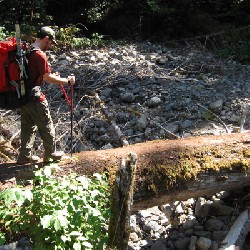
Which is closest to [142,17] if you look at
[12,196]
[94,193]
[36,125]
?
[36,125]

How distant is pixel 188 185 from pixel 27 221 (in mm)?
1843

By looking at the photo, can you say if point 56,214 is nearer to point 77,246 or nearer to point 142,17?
point 77,246

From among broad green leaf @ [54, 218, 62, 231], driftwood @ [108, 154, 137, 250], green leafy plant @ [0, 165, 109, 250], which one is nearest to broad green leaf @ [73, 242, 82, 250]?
green leafy plant @ [0, 165, 109, 250]

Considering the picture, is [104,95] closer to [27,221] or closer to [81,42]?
[81,42]

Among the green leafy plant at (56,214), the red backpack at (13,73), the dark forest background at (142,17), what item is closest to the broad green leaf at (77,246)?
the green leafy plant at (56,214)

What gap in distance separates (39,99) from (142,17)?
9788 millimetres

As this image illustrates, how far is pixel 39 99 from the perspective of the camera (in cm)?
447

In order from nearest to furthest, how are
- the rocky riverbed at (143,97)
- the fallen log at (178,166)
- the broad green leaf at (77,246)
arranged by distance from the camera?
the broad green leaf at (77,246), the fallen log at (178,166), the rocky riverbed at (143,97)

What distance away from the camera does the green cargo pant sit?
178 inches

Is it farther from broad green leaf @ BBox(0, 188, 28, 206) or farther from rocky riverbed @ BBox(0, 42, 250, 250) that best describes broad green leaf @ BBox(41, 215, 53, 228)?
rocky riverbed @ BBox(0, 42, 250, 250)

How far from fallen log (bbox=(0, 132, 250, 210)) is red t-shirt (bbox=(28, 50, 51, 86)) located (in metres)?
0.97

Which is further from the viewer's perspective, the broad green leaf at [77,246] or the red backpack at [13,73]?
the red backpack at [13,73]

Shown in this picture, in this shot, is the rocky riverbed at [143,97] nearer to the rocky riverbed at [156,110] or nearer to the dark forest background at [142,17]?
the rocky riverbed at [156,110]

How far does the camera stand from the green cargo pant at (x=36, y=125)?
14.8 feet
